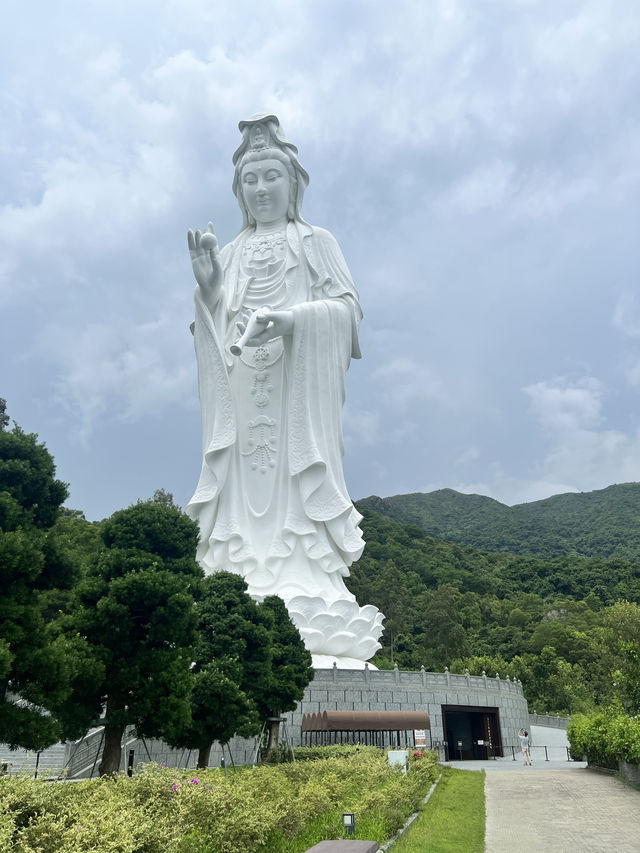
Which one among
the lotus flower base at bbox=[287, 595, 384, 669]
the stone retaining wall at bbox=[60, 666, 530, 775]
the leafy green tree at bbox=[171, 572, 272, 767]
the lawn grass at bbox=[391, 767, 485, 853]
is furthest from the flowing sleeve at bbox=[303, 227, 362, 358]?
the lawn grass at bbox=[391, 767, 485, 853]

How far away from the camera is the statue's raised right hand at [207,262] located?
15.8m

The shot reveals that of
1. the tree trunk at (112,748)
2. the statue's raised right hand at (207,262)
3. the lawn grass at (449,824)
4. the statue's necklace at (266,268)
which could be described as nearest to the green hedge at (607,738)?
the lawn grass at (449,824)

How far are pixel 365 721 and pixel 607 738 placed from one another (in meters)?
4.36

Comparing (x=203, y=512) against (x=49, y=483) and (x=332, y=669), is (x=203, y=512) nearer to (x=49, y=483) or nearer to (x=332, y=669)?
(x=332, y=669)

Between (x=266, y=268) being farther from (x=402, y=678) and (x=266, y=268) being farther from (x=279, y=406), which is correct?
(x=402, y=678)

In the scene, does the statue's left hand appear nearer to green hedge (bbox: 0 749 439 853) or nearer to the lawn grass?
the lawn grass

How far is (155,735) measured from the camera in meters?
7.82

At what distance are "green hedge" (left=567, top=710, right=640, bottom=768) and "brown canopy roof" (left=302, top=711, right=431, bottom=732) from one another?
2916 mm

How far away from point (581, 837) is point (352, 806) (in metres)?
2.03

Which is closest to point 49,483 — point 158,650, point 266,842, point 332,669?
point 158,650

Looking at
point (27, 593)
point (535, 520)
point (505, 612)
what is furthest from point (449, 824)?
point (535, 520)

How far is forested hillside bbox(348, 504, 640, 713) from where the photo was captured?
31.7 meters

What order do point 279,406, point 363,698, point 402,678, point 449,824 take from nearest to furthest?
point 449,824
point 363,698
point 402,678
point 279,406

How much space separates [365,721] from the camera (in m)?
13.8
